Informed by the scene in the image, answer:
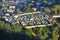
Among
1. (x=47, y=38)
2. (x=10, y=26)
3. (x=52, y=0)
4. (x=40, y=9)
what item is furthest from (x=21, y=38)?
(x=52, y=0)

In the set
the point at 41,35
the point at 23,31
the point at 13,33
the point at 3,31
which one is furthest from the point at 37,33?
the point at 3,31

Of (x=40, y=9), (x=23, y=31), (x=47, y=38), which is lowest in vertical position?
(x=47, y=38)

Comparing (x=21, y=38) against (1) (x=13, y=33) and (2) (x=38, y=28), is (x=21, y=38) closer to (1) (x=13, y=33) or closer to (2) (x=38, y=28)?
(1) (x=13, y=33)

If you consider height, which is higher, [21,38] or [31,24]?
[31,24]

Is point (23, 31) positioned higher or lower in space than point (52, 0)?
lower

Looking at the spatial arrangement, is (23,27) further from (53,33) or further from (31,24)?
(53,33)

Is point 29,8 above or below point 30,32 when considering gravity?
above

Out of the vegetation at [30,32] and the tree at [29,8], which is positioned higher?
the tree at [29,8]

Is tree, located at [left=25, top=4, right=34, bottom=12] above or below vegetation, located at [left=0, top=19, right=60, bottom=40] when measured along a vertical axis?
above
